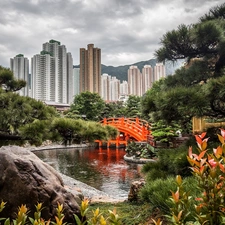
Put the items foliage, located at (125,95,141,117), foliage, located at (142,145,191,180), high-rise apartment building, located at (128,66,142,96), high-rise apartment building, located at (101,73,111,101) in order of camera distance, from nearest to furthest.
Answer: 1. foliage, located at (142,145,191,180)
2. foliage, located at (125,95,141,117)
3. high-rise apartment building, located at (128,66,142,96)
4. high-rise apartment building, located at (101,73,111,101)

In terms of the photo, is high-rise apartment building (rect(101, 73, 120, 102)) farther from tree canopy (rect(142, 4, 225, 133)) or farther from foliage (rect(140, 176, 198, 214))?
foliage (rect(140, 176, 198, 214))

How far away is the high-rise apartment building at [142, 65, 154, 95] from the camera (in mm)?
44903

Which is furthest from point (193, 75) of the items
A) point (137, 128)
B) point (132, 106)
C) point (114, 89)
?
point (114, 89)

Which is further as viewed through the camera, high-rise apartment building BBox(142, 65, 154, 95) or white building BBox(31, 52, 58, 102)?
high-rise apartment building BBox(142, 65, 154, 95)

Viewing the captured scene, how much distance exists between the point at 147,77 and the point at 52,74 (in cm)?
2112

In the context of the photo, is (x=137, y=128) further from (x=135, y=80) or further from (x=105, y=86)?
(x=105, y=86)

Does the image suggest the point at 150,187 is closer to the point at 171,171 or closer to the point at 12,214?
the point at 171,171

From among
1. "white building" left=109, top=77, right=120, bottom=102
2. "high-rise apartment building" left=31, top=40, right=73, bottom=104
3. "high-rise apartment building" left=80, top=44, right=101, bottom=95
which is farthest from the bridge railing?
"white building" left=109, top=77, right=120, bottom=102

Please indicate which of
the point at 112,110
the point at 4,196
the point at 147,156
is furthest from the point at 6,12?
the point at 112,110

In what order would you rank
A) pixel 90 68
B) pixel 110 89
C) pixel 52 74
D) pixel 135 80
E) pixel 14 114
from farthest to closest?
pixel 110 89, pixel 135 80, pixel 90 68, pixel 52 74, pixel 14 114

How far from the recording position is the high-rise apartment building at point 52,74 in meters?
27.8

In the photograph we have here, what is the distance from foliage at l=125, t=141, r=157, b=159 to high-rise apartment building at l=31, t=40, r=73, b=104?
51.7ft

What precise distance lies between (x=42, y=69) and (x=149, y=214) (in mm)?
27076

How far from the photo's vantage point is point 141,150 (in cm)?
1246
